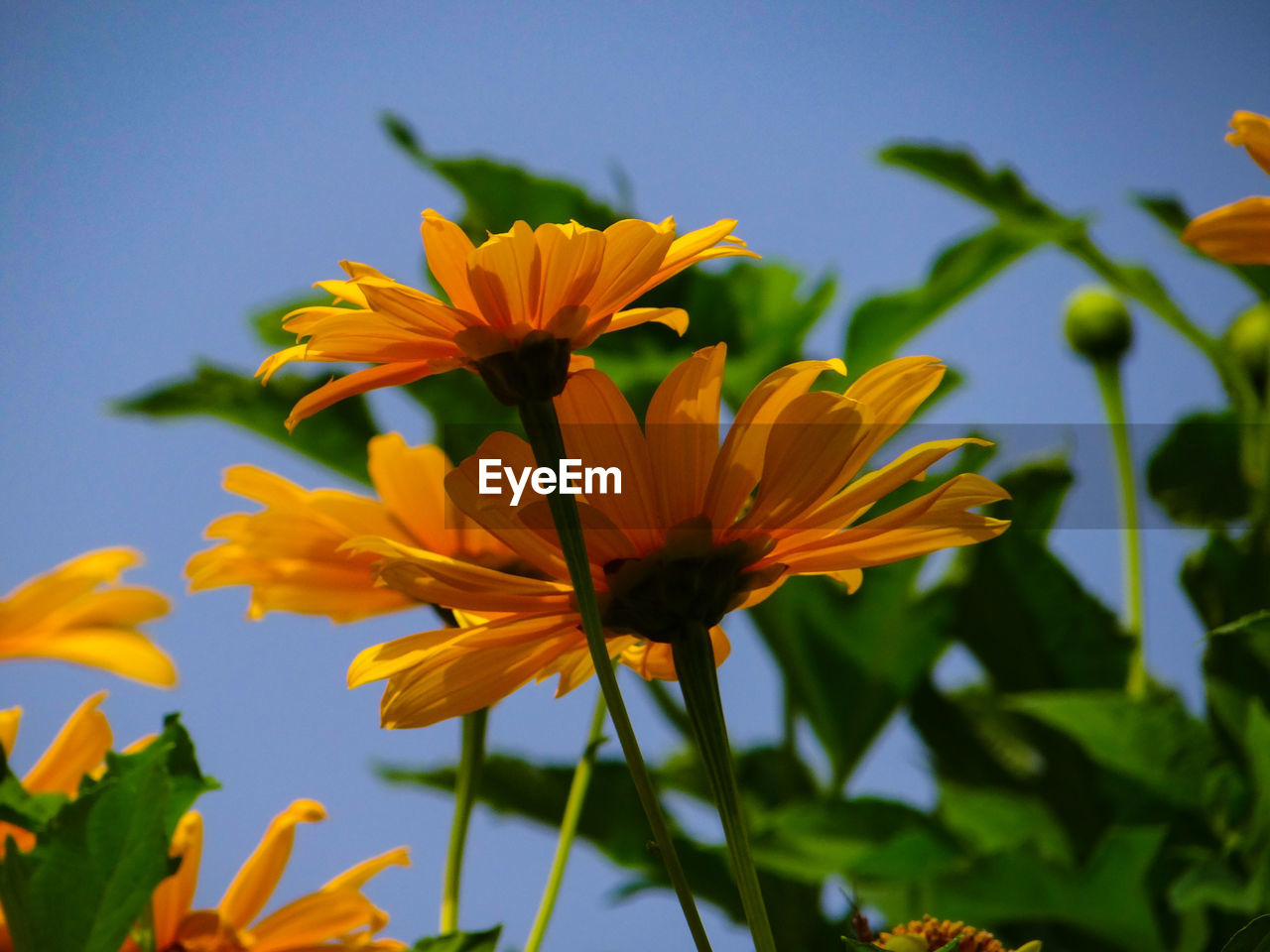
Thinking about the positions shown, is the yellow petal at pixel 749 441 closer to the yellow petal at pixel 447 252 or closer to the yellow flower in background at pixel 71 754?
the yellow petal at pixel 447 252

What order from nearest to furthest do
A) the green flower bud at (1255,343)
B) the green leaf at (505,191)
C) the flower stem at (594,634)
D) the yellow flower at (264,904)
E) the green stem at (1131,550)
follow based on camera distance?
the flower stem at (594,634) < the yellow flower at (264,904) < the green stem at (1131,550) < the green flower bud at (1255,343) < the green leaf at (505,191)

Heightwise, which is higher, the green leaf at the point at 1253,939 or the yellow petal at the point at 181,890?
the green leaf at the point at 1253,939

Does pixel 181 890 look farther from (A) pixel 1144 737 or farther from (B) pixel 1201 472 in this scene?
(B) pixel 1201 472

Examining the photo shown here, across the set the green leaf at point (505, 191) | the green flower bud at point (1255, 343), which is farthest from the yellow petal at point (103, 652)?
the green flower bud at point (1255, 343)

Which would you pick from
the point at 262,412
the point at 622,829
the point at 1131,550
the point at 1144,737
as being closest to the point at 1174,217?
the point at 1131,550

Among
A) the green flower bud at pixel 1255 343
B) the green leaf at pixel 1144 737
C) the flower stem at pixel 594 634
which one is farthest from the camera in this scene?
the green flower bud at pixel 1255 343

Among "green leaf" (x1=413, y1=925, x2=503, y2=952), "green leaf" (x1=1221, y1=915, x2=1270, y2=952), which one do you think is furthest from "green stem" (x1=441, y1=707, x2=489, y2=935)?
"green leaf" (x1=1221, y1=915, x2=1270, y2=952)

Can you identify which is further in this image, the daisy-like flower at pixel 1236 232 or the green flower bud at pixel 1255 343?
the green flower bud at pixel 1255 343
